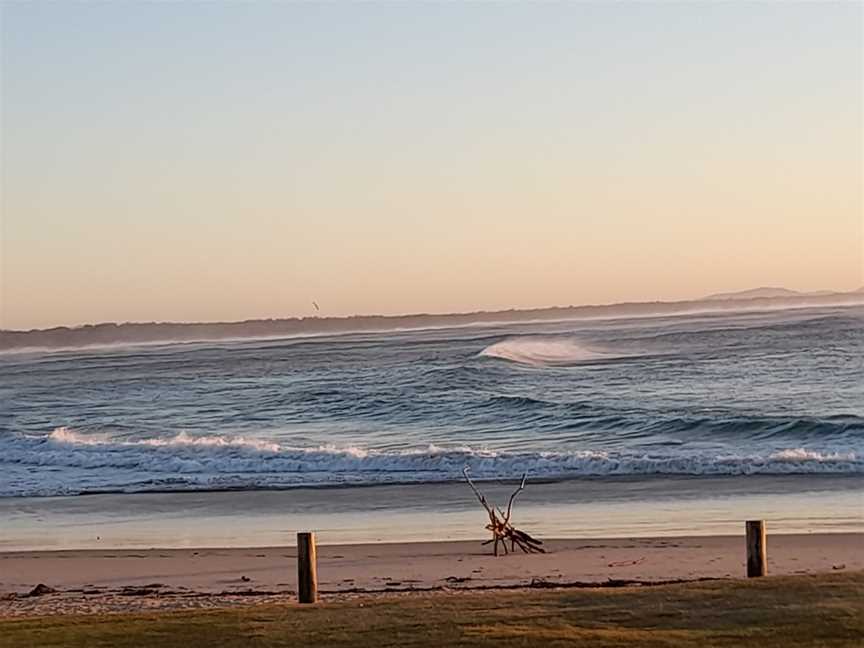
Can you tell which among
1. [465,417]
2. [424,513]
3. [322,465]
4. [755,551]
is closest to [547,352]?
[465,417]

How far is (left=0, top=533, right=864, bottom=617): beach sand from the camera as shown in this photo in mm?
13555

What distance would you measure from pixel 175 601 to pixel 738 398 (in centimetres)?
2339

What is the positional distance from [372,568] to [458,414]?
808 inches

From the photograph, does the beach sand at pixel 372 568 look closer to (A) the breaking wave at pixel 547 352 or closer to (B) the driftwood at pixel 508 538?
(B) the driftwood at pixel 508 538

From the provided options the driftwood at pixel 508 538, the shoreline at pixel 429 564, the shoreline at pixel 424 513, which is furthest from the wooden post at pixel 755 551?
the shoreline at pixel 424 513

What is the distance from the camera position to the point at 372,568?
14.9m

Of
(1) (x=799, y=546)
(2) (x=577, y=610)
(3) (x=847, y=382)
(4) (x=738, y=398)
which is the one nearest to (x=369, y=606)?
(2) (x=577, y=610)

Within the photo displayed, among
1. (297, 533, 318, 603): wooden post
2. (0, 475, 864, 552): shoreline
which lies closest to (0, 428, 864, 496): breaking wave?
(0, 475, 864, 552): shoreline

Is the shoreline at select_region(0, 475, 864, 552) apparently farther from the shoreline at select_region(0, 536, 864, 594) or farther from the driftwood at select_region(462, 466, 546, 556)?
the driftwood at select_region(462, 466, 546, 556)

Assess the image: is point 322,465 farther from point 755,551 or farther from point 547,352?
point 547,352

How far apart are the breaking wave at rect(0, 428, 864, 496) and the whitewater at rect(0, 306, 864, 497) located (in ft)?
0.21

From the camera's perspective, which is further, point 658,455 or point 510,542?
point 658,455

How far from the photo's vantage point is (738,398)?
3419 centimetres

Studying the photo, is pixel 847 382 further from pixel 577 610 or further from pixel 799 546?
pixel 577 610
